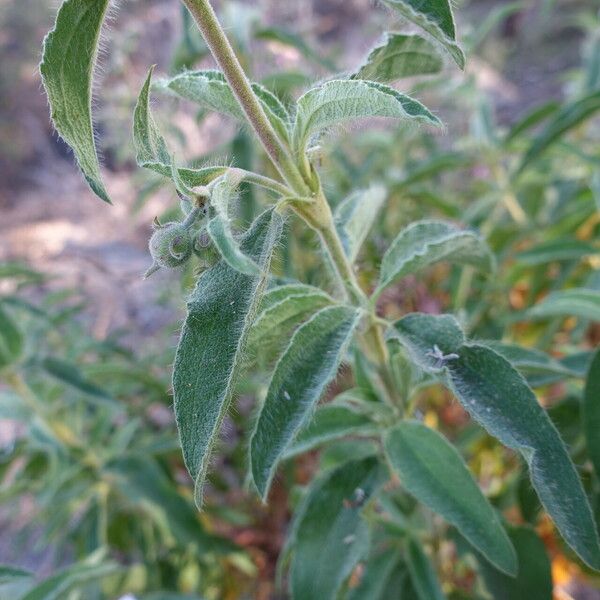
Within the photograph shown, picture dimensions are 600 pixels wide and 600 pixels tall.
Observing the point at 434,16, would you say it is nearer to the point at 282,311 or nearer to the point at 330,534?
the point at 282,311

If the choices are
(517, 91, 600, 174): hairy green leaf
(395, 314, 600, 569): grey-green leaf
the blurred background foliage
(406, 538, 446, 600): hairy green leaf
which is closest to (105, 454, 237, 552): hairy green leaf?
the blurred background foliage

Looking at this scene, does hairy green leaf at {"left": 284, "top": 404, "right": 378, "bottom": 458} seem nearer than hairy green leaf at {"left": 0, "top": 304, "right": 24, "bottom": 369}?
Yes

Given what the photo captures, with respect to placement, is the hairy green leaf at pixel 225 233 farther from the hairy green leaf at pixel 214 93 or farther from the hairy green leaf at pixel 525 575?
the hairy green leaf at pixel 525 575

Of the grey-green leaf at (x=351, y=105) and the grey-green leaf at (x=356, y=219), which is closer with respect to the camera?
the grey-green leaf at (x=351, y=105)

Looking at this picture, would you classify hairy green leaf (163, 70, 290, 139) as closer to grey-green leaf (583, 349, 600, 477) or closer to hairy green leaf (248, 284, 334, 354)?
hairy green leaf (248, 284, 334, 354)

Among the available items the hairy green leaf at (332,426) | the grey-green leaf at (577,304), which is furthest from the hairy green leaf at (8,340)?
the grey-green leaf at (577,304)

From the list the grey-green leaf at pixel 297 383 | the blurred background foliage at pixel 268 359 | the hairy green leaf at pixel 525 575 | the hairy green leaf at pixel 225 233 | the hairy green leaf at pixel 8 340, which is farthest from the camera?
the hairy green leaf at pixel 8 340
